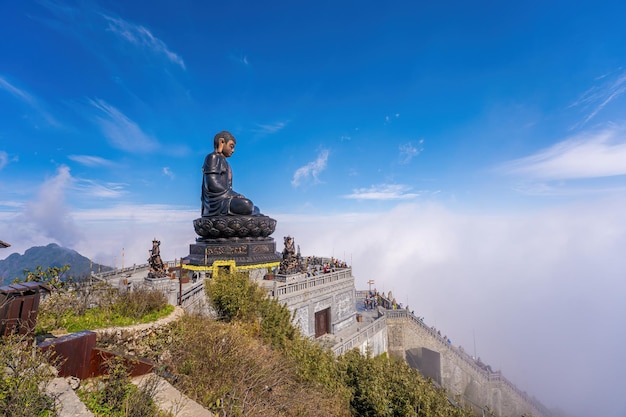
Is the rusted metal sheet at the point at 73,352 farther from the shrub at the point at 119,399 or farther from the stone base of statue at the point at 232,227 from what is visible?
the stone base of statue at the point at 232,227

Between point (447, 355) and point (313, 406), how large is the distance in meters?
22.4

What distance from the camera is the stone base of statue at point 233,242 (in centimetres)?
1944

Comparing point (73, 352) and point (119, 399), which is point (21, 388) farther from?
point (73, 352)

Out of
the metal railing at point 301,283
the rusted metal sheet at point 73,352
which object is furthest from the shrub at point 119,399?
the metal railing at point 301,283

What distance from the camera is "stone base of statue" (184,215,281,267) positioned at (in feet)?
63.8

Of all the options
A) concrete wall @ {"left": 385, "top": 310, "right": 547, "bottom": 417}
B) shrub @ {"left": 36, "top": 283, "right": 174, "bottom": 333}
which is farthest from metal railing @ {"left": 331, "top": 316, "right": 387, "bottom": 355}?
shrub @ {"left": 36, "top": 283, "right": 174, "bottom": 333}

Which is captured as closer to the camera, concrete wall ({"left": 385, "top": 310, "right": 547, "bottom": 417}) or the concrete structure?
the concrete structure

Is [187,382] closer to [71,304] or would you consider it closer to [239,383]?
[239,383]

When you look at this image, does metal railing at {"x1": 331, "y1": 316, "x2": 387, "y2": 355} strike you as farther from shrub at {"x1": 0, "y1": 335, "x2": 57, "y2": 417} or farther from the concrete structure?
shrub at {"x1": 0, "y1": 335, "x2": 57, "y2": 417}

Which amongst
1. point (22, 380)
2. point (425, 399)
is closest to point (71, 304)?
Result: point (22, 380)

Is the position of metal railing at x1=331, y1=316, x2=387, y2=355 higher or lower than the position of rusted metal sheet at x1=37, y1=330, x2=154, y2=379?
lower

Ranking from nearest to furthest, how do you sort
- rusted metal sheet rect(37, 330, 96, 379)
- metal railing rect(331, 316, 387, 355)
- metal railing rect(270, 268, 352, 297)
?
rusted metal sheet rect(37, 330, 96, 379), metal railing rect(270, 268, 352, 297), metal railing rect(331, 316, 387, 355)

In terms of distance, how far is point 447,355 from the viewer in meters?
25.5

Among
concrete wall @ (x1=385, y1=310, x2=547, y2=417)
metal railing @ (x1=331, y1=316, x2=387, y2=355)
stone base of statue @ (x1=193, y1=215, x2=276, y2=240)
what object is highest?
stone base of statue @ (x1=193, y1=215, x2=276, y2=240)
